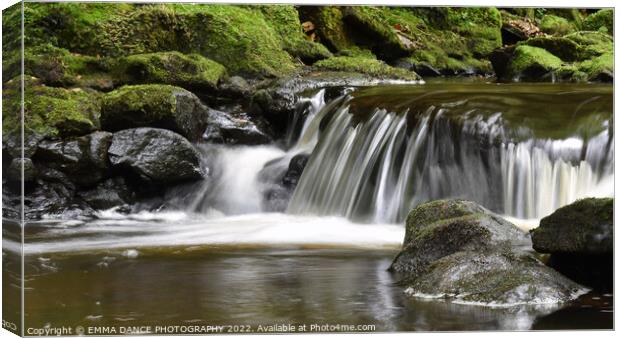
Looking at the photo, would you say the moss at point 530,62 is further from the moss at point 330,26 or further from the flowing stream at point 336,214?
the moss at point 330,26

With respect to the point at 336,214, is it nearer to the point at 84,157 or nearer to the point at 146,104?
the point at 146,104

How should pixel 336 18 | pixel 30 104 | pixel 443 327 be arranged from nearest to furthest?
pixel 443 327 → pixel 30 104 → pixel 336 18

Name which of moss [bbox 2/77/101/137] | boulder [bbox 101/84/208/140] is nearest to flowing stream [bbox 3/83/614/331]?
boulder [bbox 101/84/208/140]

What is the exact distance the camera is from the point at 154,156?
25.4ft

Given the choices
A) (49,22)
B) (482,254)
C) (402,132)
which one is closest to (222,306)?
(482,254)

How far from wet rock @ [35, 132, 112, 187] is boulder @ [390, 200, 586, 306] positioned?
2.71 metres

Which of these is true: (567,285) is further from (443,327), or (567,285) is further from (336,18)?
(336,18)

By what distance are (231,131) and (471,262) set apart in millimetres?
3264

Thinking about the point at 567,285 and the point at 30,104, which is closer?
the point at 567,285

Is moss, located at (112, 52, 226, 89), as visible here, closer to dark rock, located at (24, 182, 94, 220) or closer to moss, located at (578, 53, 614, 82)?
dark rock, located at (24, 182, 94, 220)

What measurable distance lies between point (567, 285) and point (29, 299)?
102 inches

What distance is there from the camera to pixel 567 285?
5.09 m

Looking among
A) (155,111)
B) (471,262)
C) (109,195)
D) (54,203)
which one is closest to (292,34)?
(155,111)

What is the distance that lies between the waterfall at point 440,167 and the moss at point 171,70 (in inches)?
34.5
